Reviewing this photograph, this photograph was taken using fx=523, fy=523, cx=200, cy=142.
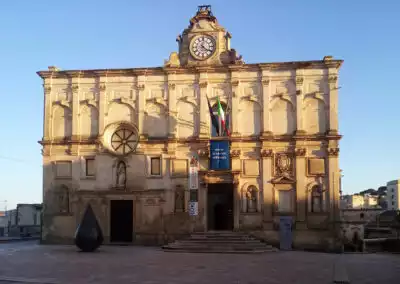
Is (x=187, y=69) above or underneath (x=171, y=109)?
above

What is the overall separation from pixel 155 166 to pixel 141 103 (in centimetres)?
441

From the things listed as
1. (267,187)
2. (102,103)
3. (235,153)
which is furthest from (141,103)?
(267,187)

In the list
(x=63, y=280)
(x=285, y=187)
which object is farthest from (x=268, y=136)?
(x=63, y=280)

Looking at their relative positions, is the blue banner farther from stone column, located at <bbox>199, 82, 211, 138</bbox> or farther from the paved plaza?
the paved plaza

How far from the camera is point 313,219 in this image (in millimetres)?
33156

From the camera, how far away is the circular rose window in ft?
116

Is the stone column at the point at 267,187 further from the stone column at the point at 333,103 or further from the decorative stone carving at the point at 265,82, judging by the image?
the decorative stone carving at the point at 265,82

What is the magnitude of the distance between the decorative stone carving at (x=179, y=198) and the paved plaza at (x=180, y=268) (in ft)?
18.4

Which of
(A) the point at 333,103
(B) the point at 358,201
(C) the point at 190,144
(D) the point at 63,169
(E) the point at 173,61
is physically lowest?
(B) the point at 358,201

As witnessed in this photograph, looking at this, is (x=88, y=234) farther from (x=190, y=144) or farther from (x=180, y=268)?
(x=190, y=144)

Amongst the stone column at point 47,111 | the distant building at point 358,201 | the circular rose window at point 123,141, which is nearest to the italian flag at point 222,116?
the circular rose window at point 123,141

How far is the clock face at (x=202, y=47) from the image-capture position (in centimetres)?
3616

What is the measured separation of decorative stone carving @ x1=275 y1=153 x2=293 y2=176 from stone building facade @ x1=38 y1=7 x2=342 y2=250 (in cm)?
6

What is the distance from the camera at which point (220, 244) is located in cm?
3111
